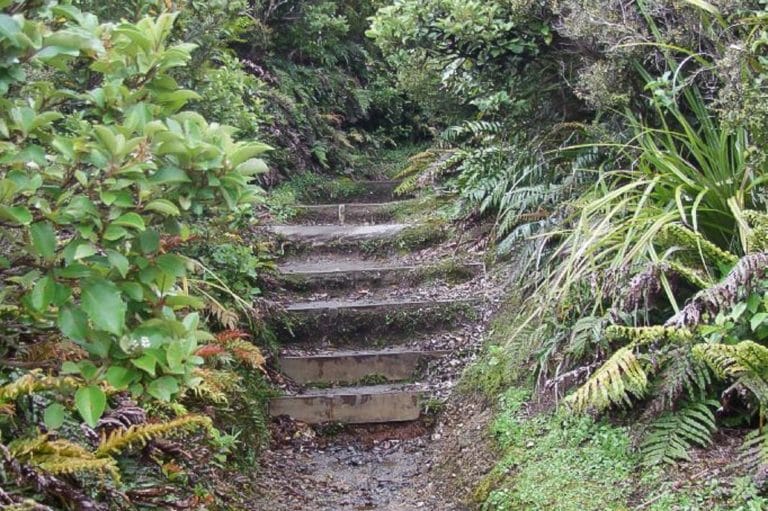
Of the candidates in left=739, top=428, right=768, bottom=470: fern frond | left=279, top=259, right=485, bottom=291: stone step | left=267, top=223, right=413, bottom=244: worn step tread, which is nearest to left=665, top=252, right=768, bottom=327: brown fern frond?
left=739, top=428, right=768, bottom=470: fern frond

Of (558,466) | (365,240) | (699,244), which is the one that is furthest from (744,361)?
(365,240)

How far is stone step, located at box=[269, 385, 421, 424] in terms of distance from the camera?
3936 millimetres

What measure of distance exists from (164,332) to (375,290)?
337 centimetres

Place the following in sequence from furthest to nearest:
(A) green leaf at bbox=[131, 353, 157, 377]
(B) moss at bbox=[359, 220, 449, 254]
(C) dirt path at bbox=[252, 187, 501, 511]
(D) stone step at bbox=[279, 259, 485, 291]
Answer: (B) moss at bbox=[359, 220, 449, 254]
(D) stone step at bbox=[279, 259, 485, 291]
(C) dirt path at bbox=[252, 187, 501, 511]
(A) green leaf at bbox=[131, 353, 157, 377]

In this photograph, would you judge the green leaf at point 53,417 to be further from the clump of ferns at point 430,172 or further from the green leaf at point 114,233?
the clump of ferns at point 430,172

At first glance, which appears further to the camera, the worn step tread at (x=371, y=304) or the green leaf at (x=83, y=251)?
the worn step tread at (x=371, y=304)

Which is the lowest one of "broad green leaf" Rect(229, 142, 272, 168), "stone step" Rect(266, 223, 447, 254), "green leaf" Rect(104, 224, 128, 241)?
"stone step" Rect(266, 223, 447, 254)

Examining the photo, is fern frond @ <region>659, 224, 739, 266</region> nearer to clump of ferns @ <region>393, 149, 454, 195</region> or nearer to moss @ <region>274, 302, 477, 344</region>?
moss @ <region>274, 302, 477, 344</region>

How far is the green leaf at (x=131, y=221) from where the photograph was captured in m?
1.38

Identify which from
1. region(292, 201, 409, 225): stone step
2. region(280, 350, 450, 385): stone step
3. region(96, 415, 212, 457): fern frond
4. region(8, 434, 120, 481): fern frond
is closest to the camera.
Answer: region(8, 434, 120, 481): fern frond

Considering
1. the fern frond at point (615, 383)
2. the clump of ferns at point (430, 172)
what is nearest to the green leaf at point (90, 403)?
the fern frond at point (615, 383)

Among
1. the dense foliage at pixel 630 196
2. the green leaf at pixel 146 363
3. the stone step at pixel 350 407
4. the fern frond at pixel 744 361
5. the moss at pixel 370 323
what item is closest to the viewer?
the green leaf at pixel 146 363

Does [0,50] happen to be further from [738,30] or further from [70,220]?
[738,30]

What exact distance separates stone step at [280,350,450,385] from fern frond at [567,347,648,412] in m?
1.74
